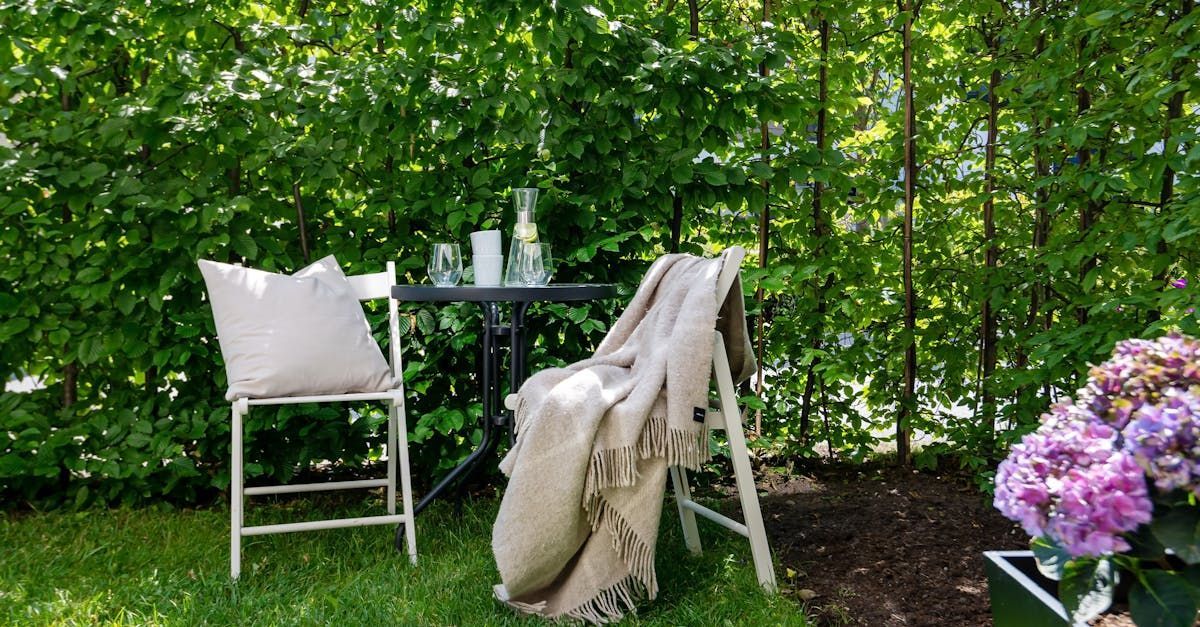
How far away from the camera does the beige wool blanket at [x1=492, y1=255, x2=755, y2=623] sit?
223cm

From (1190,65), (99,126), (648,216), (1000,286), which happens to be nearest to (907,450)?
(1000,286)

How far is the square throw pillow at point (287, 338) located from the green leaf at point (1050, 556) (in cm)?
191

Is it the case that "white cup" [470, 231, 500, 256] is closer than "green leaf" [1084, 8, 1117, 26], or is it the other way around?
"green leaf" [1084, 8, 1117, 26]

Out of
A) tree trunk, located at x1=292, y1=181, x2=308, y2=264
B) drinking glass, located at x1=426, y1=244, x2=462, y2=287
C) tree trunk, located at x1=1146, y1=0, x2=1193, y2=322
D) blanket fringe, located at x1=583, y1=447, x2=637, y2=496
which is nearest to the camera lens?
blanket fringe, located at x1=583, y1=447, x2=637, y2=496

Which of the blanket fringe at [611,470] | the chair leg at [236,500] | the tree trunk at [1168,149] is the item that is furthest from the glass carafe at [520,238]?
the tree trunk at [1168,149]

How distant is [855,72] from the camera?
3639 millimetres

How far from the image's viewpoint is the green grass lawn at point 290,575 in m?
2.30

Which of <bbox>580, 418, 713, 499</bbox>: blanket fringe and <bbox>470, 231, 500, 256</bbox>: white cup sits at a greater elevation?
<bbox>470, 231, 500, 256</bbox>: white cup

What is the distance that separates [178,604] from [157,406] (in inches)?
45.0

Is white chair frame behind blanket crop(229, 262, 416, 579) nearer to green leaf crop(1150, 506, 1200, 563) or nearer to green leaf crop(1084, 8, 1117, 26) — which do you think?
green leaf crop(1150, 506, 1200, 563)

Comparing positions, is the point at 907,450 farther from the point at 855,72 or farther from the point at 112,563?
the point at 112,563

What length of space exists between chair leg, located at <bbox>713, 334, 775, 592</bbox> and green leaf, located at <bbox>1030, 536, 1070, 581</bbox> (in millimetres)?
1093

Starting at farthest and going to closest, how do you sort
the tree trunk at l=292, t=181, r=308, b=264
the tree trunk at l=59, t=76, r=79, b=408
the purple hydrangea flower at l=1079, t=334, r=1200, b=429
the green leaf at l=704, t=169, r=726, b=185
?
the tree trunk at l=292, t=181, r=308, b=264 < the tree trunk at l=59, t=76, r=79, b=408 < the green leaf at l=704, t=169, r=726, b=185 < the purple hydrangea flower at l=1079, t=334, r=1200, b=429

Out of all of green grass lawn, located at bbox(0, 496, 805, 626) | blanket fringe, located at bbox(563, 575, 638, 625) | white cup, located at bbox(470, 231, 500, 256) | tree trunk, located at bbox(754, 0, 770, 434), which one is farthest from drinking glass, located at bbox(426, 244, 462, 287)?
tree trunk, located at bbox(754, 0, 770, 434)
